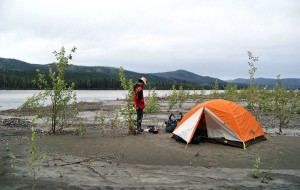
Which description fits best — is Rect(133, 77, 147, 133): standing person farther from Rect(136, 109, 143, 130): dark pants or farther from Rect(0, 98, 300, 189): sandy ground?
Rect(0, 98, 300, 189): sandy ground

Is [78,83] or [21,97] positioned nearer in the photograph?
[21,97]

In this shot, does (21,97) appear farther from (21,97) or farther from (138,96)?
(138,96)

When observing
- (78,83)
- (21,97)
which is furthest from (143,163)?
(78,83)

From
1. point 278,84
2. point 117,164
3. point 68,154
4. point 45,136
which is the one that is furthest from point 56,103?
Answer: point 278,84

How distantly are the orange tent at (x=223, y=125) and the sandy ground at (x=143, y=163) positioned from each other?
37 cm

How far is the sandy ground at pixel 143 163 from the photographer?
6988 millimetres

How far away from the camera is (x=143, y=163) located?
879 cm

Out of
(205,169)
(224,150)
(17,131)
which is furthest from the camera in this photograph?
(17,131)

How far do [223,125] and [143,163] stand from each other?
3.78 meters

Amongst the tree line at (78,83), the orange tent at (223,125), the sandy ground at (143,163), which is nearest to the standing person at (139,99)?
the sandy ground at (143,163)

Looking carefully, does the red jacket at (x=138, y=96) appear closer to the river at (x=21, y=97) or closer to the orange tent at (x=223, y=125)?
the river at (x=21, y=97)

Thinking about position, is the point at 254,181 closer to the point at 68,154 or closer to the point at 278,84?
the point at 68,154

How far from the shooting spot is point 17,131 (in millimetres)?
13023

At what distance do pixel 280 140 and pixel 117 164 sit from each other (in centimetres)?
671
